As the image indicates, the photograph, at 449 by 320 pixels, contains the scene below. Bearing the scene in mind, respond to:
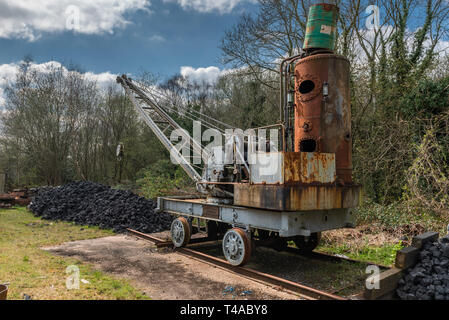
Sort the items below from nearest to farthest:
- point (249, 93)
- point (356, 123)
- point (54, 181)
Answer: point (356, 123) → point (249, 93) → point (54, 181)

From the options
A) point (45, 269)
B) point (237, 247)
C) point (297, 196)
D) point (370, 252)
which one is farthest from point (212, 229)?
point (370, 252)

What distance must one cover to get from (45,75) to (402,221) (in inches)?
1010

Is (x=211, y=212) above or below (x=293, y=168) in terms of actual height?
below

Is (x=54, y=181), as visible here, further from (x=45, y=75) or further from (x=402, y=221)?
(x=402, y=221)

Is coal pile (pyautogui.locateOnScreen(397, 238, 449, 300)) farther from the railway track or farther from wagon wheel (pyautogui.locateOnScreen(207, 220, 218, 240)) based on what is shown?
wagon wheel (pyautogui.locateOnScreen(207, 220, 218, 240))

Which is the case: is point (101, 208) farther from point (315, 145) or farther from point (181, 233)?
point (315, 145)

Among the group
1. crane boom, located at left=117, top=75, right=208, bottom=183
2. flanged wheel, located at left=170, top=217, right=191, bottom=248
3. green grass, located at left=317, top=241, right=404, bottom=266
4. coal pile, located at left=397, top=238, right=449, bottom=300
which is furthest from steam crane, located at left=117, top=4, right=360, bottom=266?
coal pile, located at left=397, top=238, right=449, bottom=300

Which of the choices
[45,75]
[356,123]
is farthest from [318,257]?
[45,75]

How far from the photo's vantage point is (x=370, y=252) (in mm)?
7469

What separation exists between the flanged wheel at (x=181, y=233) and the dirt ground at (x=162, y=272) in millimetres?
301

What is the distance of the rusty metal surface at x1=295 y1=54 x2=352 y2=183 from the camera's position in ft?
20.3

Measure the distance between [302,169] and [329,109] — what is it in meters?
1.53

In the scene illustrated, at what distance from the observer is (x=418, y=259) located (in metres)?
5.23

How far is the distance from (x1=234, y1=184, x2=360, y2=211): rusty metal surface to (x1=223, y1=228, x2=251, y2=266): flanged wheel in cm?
62
